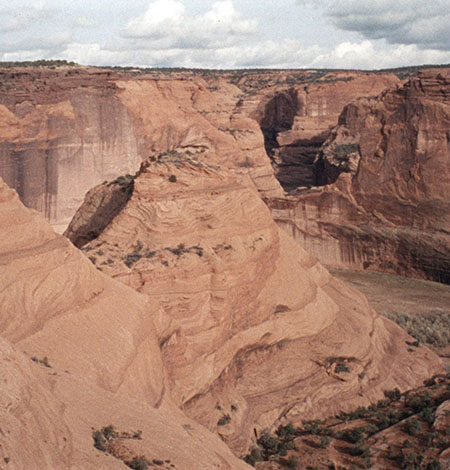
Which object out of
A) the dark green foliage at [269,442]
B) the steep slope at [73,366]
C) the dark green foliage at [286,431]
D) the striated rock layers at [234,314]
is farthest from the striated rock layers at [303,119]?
the steep slope at [73,366]

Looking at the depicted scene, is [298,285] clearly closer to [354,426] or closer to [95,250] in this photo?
[354,426]

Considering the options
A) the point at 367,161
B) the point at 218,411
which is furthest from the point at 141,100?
the point at 218,411

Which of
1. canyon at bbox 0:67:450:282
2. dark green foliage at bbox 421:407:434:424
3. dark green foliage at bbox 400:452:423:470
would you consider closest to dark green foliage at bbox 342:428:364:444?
dark green foliage at bbox 400:452:423:470

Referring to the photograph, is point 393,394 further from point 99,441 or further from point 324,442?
point 99,441

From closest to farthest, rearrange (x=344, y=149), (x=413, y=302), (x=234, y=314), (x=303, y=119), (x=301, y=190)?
Result: (x=234, y=314) → (x=413, y=302) → (x=301, y=190) → (x=344, y=149) → (x=303, y=119)

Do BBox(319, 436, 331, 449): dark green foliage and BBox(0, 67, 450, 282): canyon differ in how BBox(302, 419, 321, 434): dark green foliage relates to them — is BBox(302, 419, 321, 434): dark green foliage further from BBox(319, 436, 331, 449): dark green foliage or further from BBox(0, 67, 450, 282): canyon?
BBox(0, 67, 450, 282): canyon

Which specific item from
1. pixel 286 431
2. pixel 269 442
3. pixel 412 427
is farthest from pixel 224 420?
pixel 412 427

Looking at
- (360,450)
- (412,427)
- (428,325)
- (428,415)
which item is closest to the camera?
(360,450)
